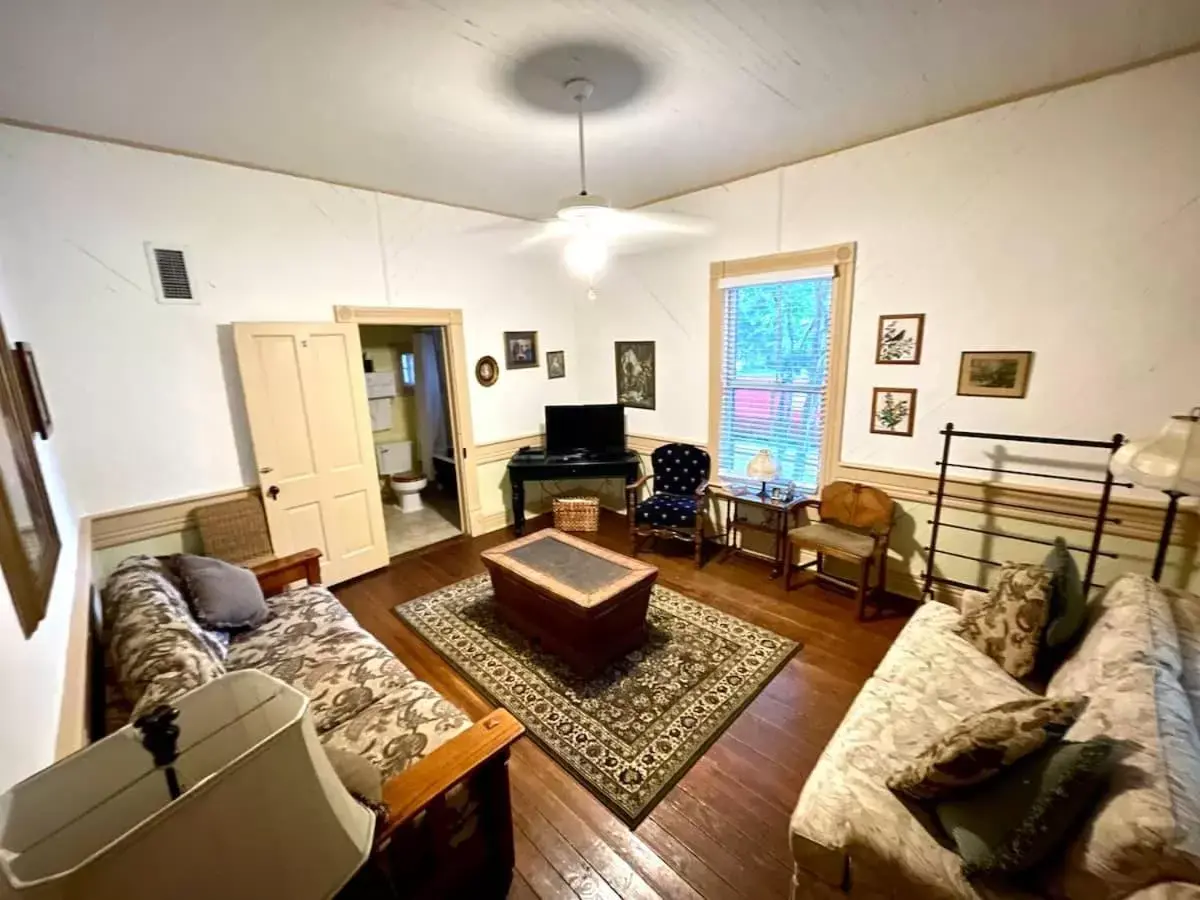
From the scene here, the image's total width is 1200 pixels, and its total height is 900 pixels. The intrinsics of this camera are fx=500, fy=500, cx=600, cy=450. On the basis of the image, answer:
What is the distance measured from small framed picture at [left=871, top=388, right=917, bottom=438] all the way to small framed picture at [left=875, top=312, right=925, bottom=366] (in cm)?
18

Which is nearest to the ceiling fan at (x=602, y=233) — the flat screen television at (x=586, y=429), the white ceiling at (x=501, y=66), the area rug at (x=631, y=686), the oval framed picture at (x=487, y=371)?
the white ceiling at (x=501, y=66)

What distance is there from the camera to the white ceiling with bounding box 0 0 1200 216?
5.79 ft

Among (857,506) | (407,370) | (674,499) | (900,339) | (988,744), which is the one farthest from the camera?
(407,370)

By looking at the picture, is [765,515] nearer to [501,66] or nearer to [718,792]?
[718,792]

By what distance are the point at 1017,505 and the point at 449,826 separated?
3.21m

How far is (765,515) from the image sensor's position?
12.5 ft

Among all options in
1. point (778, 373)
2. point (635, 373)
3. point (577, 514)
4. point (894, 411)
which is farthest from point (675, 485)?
point (894, 411)

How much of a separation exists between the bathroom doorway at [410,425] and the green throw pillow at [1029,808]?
4377 millimetres

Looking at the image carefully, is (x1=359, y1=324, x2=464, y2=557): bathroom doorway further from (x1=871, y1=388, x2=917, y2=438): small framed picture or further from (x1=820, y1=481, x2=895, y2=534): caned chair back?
(x1=871, y1=388, x2=917, y2=438): small framed picture

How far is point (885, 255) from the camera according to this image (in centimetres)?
305

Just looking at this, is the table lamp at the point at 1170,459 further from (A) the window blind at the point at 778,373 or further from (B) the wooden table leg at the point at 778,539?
(B) the wooden table leg at the point at 778,539

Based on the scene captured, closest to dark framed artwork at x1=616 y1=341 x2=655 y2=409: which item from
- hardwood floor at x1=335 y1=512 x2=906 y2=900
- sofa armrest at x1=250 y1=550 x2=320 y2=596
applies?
hardwood floor at x1=335 y1=512 x2=906 y2=900

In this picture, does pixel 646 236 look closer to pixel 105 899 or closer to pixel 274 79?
pixel 274 79

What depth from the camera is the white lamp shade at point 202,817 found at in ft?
1.70
